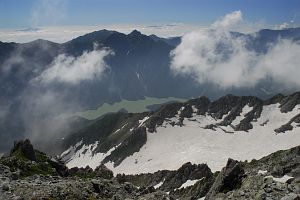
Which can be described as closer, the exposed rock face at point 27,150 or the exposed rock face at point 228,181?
the exposed rock face at point 228,181

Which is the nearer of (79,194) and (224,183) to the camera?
(79,194)

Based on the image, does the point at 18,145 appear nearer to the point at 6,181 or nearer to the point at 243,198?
the point at 6,181

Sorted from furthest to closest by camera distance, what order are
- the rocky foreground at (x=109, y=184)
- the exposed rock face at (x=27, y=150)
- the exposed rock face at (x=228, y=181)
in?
the exposed rock face at (x=27, y=150)
the exposed rock face at (x=228, y=181)
the rocky foreground at (x=109, y=184)

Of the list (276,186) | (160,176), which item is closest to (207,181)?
(160,176)

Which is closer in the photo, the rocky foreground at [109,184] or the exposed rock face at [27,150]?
the rocky foreground at [109,184]

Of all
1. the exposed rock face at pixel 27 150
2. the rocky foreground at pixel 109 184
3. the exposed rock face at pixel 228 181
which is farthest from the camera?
the exposed rock face at pixel 27 150

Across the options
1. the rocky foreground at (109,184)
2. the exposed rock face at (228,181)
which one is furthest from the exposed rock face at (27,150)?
the exposed rock face at (228,181)

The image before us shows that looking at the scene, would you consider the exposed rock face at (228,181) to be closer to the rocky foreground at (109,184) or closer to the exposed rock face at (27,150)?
the rocky foreground at (109,184)

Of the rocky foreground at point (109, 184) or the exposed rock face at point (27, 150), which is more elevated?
the rocky foreground at point (109, 184)

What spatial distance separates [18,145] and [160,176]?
68.0 m

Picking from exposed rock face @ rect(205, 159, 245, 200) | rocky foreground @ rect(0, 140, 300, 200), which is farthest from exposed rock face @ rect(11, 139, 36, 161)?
exposed rock face @ rect(205, 159, 245, 200)

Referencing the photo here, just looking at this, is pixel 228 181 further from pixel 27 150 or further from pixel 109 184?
pixel 27 150

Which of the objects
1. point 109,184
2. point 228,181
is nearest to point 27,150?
point 109,184

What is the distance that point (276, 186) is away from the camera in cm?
4203
